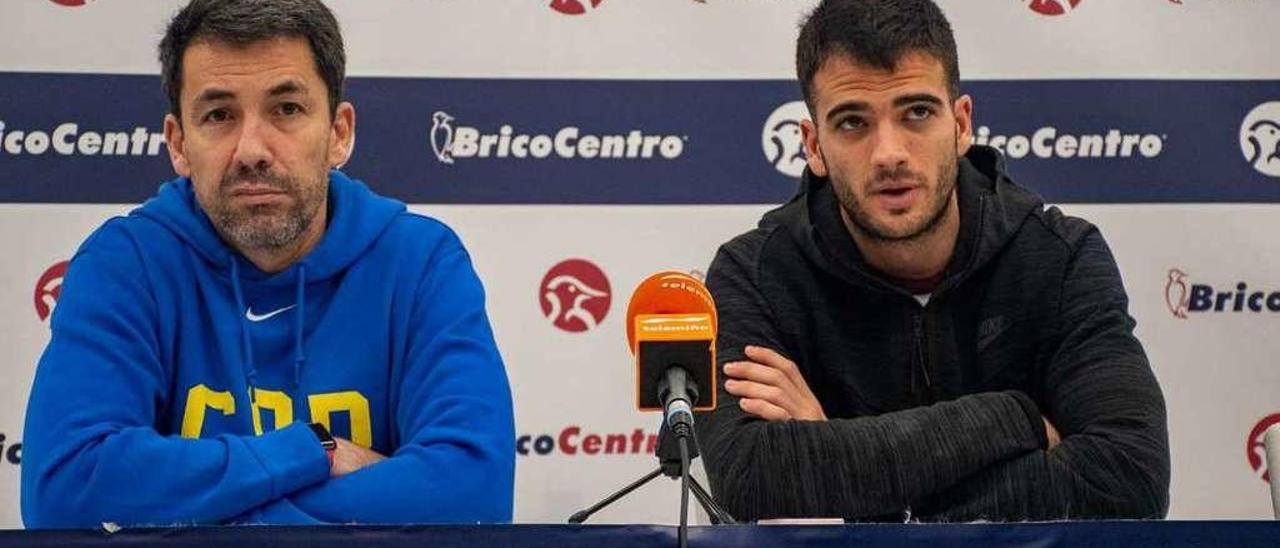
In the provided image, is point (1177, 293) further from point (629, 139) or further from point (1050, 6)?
point (629, 139)

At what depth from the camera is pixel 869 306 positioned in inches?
112

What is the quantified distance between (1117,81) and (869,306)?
1.49m

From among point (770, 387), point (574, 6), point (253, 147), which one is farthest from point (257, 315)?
point (574, 6)

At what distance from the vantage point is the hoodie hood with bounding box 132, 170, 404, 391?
259 centimetres

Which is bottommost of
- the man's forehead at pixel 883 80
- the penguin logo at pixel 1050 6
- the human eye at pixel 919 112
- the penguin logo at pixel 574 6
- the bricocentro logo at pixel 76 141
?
the human eye at pixel 919 112

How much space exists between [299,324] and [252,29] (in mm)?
478

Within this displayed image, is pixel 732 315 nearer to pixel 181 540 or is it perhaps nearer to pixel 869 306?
pixel 869 306

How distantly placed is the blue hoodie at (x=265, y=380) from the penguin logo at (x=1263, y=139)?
2.21 m

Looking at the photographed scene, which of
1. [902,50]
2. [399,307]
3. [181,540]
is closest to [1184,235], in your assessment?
[902,50]

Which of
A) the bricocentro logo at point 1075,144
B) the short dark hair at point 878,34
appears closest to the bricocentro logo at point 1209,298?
the bricocentro logo at point 1075,144

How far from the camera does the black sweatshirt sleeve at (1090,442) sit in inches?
98.0

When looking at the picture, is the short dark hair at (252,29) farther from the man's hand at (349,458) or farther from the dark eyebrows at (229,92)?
the man's hand at (349,458)

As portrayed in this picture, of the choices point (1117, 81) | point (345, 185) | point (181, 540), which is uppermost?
point (1117, 81)

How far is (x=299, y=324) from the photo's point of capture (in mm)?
2584
